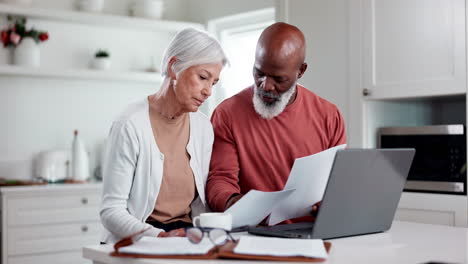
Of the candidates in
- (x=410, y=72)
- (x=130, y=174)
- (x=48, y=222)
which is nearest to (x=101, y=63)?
(x=48, y=222)

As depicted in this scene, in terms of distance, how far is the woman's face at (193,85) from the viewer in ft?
6.72

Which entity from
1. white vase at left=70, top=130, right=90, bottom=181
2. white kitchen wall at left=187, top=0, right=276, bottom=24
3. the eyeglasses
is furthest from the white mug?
white vase at left=70, top=130, right=90, bottom=181

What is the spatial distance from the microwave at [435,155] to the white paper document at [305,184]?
1.38m

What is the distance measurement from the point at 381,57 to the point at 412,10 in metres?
0.30

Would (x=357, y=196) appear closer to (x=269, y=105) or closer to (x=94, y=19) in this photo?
(x=269, y=105)

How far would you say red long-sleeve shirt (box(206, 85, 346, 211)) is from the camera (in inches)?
86.0

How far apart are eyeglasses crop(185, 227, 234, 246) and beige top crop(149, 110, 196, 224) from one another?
38 cm

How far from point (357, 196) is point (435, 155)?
1.55 meters

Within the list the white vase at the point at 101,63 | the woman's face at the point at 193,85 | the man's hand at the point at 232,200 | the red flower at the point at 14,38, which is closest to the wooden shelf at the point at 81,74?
Result: the white vase at the point at 101,63

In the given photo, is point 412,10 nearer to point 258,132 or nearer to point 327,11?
point 327,11

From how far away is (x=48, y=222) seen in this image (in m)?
4.21

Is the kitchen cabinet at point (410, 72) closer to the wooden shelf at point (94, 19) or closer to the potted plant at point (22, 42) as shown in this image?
the wooden shelf at point (94, 19)

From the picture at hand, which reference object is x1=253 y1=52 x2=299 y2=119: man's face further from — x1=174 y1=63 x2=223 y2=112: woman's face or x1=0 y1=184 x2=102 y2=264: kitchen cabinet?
x1=0 y1=184 x2=102 y2=264: kitchen cabinet

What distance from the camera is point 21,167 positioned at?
4602 millimetres
